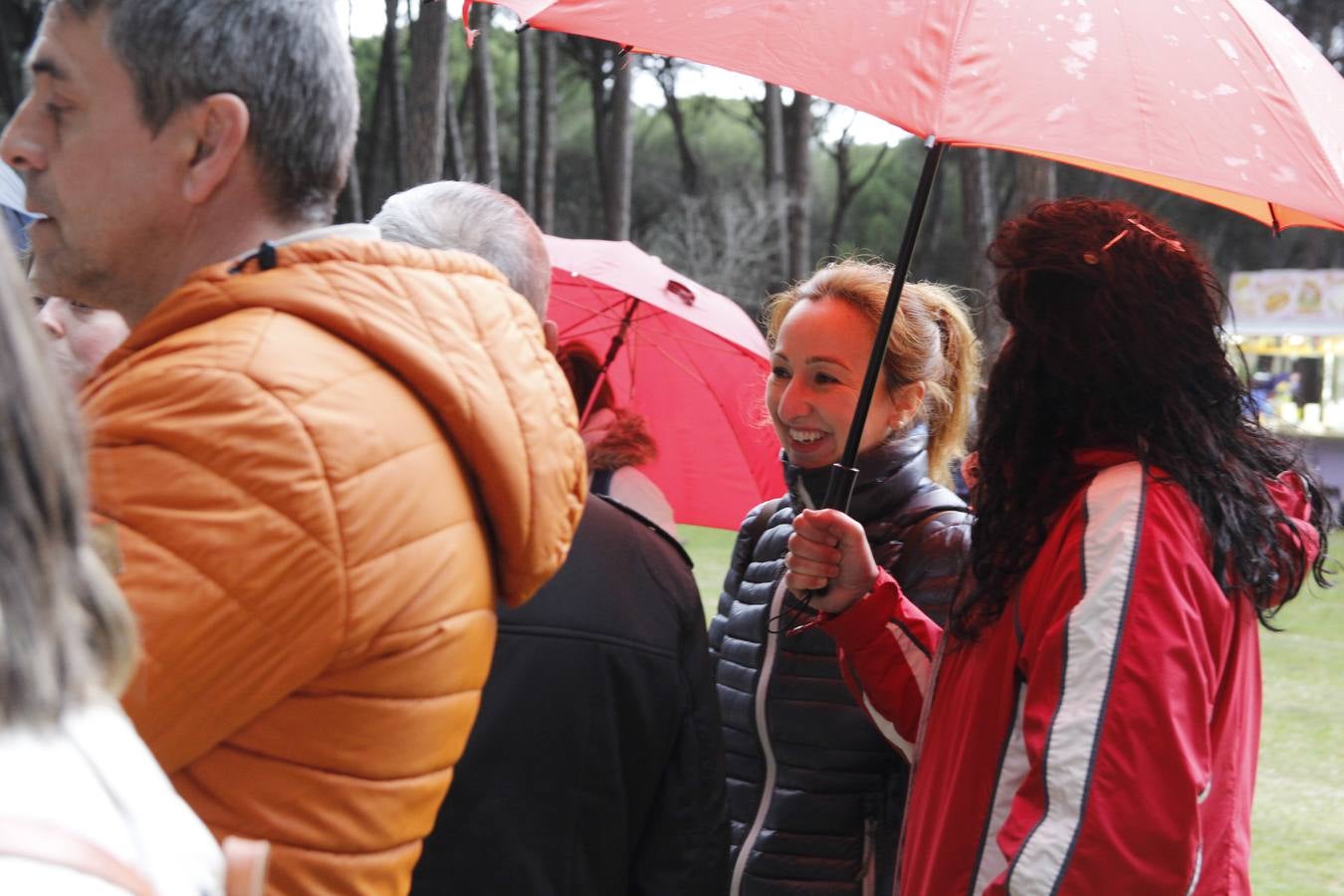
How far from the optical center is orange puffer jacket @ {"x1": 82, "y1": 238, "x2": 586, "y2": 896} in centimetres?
129

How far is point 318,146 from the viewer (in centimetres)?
159

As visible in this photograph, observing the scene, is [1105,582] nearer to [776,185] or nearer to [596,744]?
[596,744]

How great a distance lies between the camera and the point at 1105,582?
2209 millimetres

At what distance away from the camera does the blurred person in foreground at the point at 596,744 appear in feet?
7.30

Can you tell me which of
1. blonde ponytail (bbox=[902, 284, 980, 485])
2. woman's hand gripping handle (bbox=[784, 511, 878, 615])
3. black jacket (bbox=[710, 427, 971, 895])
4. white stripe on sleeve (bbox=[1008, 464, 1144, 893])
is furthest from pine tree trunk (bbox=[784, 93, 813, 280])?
white stripe on sleeve (bbox=[1008, 464, 1144, 893])

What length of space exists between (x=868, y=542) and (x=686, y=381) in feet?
6.64

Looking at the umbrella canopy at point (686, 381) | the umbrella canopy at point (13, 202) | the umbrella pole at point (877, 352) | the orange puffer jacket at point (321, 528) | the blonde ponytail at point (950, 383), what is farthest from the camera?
the umbrella canopy at point (686, 381)

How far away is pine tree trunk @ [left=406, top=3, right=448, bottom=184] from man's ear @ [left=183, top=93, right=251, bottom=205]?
12252 mm

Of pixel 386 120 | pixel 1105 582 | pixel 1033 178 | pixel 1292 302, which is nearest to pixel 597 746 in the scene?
pixel 1105 582

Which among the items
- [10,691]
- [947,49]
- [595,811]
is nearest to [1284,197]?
[947,49]

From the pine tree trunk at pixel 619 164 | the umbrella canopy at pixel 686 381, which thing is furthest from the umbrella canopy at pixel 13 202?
the pine tree trunk at pixel 619 164

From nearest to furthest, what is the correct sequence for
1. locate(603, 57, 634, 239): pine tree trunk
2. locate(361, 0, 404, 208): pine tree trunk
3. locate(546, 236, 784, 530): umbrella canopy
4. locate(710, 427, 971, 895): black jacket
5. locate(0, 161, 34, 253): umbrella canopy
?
locate(710, 427, 971, 895): black jacket → locate(0, 161, 34, 253): umbrella canopy → locate(546, 236, 784, 530): umbrella canopy → locate(603, 57, 634, 239): pine tree trunk → locate(361, 0, 404, 208): pine tree trunk

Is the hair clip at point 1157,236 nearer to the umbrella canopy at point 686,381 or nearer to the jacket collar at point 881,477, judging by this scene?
the jacket collar at point 881,477

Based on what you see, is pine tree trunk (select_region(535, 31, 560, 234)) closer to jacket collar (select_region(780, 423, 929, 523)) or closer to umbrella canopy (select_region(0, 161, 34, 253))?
umbrella canopy (select_region(0, 161, 34, 253))
